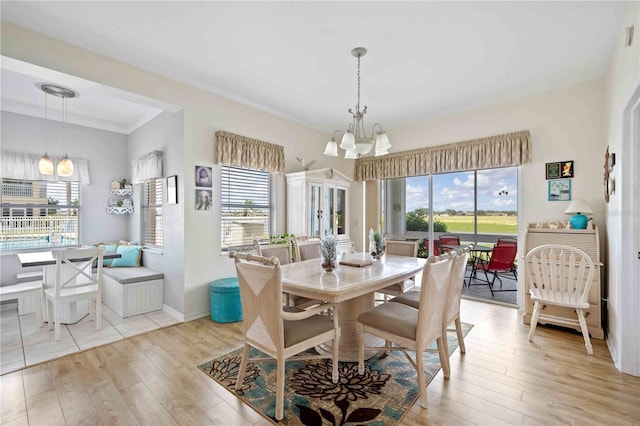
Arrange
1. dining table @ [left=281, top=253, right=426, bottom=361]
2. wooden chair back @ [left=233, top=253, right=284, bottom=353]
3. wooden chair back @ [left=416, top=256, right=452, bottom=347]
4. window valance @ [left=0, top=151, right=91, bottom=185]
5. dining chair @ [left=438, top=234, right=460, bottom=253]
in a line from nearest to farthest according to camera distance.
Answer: wooden chair back @ [left=233, top=253, right=284, bottom=353]
wooden chair back @ [left=416, top=256, right=452, bottom=347]
dining table @ [left=281, top=253, right=426, bottom=361]
window valance @ [left=0, top=151, right=91, bottom=185]
dining chair @ [left=438, top=234, right=460, bottom=253]

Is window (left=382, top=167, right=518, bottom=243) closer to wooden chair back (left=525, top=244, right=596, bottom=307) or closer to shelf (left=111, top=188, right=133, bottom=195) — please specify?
wooden chair back (left=525, top=244, right=596, bottom=307)

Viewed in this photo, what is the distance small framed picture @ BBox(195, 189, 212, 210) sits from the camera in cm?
345

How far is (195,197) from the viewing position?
11.3ft

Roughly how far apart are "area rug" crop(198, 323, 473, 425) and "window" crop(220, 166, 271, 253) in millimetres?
1726

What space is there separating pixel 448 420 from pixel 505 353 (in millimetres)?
1224

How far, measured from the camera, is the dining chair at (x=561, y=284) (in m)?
2.61

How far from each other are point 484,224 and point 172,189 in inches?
220

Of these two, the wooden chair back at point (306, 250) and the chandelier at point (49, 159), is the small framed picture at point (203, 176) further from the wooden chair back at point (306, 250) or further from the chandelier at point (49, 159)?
the chandelier at point (49, 159)

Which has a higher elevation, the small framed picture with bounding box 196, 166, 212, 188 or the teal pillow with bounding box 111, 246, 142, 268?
the small framed picture with bounding box 196, 166, 212, 188

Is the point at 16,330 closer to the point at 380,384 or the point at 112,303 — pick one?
Result: the point at 112,303

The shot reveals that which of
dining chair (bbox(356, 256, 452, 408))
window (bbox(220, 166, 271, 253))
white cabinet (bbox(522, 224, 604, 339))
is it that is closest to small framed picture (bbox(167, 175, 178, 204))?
window (bbox(220, 166, 271, 253))

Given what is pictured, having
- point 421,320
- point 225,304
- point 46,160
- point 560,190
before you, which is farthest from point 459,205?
point 46,160

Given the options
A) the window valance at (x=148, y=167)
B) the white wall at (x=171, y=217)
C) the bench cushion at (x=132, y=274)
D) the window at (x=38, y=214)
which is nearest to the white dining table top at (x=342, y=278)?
the white wall at (x=171, y=217)

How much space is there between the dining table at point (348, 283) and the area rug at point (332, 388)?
237 mm
